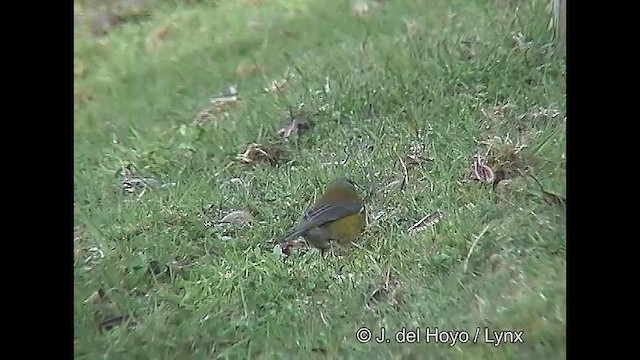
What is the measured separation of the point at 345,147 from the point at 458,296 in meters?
0.37

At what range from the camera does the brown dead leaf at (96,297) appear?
5.13 ft

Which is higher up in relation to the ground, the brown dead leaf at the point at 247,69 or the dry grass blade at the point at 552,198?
the brown dead leaf at the point at 247,69

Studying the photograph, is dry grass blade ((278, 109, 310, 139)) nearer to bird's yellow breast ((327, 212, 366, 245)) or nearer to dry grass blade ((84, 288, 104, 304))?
bird's yellow breast ((327, 212, 366, 245))

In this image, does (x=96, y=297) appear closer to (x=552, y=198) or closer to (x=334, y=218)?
(x=334, y=218)

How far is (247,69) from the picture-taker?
5.36ft

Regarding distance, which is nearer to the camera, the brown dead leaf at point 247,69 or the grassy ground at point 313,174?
the grassy ground at point 313,174

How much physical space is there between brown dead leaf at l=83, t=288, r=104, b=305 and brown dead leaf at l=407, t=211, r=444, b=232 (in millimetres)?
616

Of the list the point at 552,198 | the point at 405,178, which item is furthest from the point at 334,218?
the point at 552,198

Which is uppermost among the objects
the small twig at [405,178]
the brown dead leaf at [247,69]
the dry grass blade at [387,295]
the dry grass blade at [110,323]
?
the brown dead leaf at [247,69]

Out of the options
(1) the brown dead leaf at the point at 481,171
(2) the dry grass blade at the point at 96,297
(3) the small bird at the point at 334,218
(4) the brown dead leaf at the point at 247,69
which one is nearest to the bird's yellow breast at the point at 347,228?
(3) the small bird at the point at 334,218

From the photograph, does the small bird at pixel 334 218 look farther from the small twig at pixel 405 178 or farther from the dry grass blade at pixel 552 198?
the dry grass blade at pixel 552 198

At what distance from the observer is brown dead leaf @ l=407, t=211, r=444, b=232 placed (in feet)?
5.10

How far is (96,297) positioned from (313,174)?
0.49 metres
